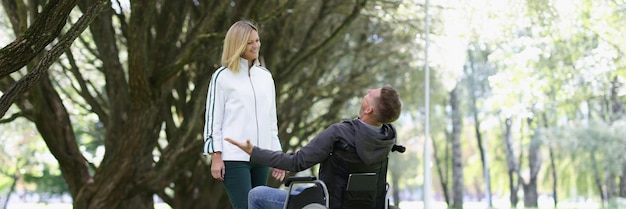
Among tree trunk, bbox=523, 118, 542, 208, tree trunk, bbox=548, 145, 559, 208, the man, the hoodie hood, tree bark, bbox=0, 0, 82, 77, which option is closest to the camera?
the man

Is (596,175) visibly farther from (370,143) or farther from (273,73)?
(370,143)

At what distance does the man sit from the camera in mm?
5098

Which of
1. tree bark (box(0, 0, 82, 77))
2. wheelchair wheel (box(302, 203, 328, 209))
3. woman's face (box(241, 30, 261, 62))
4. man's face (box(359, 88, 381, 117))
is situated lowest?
wheelchair wheel (box(302, 203, 328, 209))

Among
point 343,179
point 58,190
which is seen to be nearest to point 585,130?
point 58,190

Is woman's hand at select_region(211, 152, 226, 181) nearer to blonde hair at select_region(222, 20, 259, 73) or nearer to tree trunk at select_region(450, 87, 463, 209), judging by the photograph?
blonde hair at select_region(222, 20, 259, 73)

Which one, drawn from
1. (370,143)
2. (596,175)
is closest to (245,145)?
(370,143)

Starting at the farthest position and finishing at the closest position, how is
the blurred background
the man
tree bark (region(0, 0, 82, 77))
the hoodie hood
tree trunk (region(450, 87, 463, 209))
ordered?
tree trunk (region(450, 87, 463, 209)) → the blurred background → tree bark (region(0, 0, 82, 77)) → the hoodie hood → the man

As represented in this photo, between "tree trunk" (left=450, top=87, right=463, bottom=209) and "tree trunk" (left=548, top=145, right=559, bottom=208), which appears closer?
"tree trunk" (left=450, top=87, right=463, bottom=209)

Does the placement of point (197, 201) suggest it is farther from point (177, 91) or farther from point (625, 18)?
point (625, 18)

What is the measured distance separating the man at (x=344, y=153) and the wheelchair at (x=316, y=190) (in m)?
0.04

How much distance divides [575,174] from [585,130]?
717cm

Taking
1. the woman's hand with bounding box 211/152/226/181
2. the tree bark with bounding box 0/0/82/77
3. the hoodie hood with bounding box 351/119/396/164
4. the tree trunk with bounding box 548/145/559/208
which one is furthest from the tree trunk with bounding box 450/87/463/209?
the woman's hand with bounding box 211/152/226/181

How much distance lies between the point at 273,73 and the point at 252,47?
9.20m

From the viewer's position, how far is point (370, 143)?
5.23 metres
